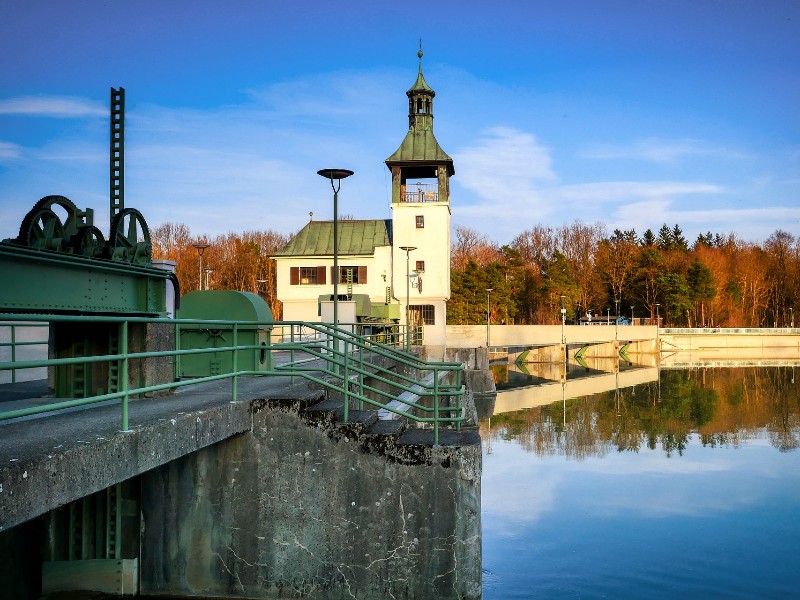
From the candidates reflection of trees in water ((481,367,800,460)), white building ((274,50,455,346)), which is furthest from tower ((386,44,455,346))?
reflection of trees in water ((481,367,800,460))

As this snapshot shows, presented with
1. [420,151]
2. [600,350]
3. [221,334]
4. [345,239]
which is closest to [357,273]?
[345,239]

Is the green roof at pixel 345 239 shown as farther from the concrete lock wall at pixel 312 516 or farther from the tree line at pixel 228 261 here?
the concrete lock wall at pixel 312 516

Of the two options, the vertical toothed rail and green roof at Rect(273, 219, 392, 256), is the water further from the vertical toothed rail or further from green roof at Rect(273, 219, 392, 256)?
green roof at Rect(273, 219, 392, 256)

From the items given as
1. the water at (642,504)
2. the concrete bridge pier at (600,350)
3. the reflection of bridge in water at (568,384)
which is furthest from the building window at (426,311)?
the concrete bridge pier at (600,350)

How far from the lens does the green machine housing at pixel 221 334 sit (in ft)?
43.5

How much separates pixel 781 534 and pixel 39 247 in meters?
15.1

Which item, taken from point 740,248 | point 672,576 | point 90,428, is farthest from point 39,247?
point 740,248

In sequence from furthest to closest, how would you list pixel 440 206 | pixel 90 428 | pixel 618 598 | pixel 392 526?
pixel 440 206 → pixel 618 598 → pixel 392 526 → pixel 90 428

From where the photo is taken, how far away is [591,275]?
333ft

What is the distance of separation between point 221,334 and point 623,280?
92.4m

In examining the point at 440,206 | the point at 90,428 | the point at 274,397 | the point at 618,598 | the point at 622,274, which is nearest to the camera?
the point at 90,428

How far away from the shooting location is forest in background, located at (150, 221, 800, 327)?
82.6m

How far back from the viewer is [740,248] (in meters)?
125

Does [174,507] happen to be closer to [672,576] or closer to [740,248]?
[672,576]
